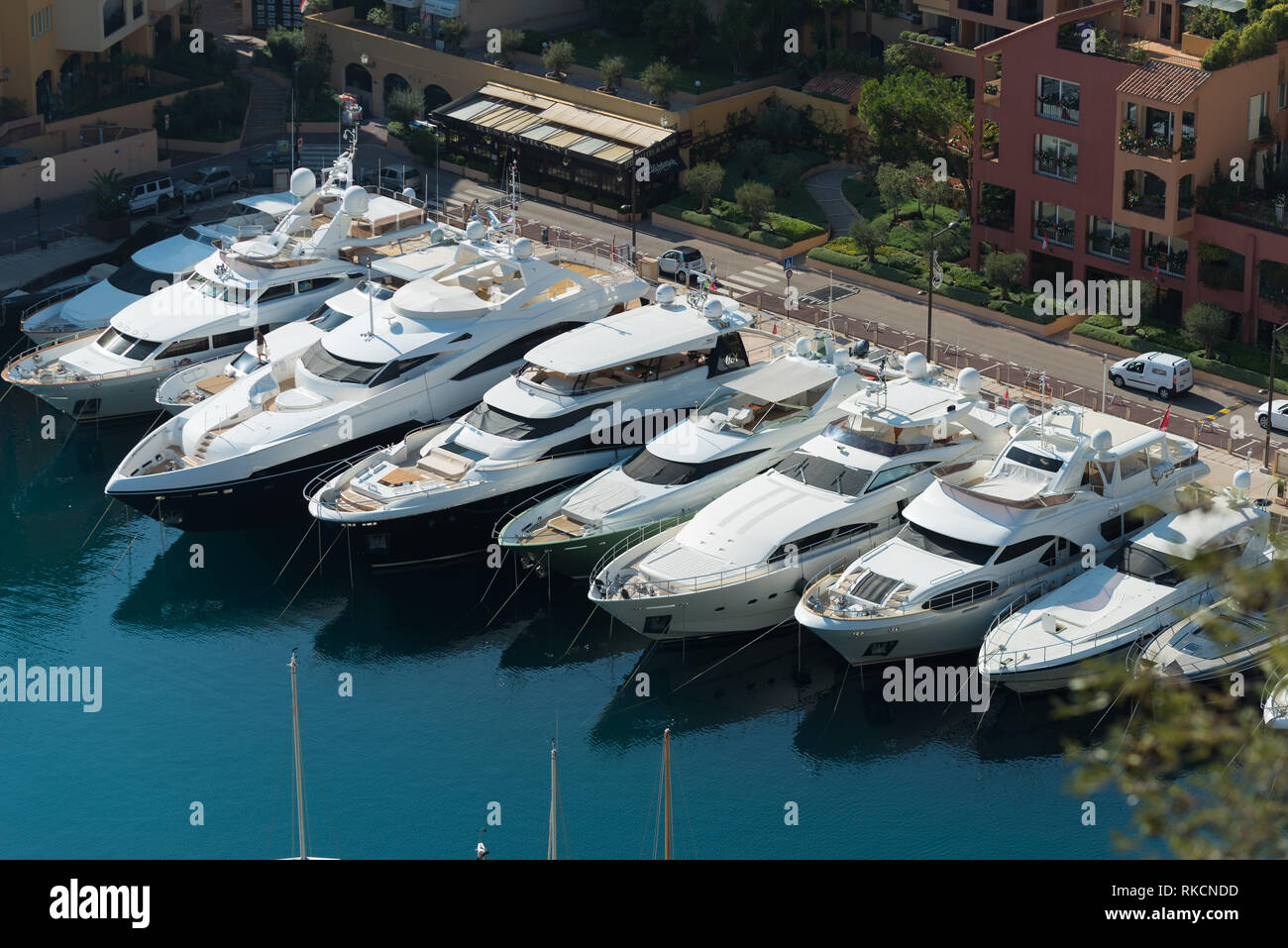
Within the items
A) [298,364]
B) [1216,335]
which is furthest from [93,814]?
[1216,335]

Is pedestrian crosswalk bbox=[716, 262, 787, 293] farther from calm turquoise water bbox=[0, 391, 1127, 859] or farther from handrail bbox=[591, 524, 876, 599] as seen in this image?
handrail bbox=[591, 524, 876, 599]

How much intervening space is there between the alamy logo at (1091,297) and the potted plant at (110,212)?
34.2m

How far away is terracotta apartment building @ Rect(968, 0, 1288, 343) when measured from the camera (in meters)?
60.9

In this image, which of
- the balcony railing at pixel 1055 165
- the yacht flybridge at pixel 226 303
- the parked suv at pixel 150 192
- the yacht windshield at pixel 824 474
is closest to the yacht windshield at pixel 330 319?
the yacht flybridge at pixel 226 303

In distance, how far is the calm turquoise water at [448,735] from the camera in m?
41.9

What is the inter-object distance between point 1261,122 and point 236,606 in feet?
118

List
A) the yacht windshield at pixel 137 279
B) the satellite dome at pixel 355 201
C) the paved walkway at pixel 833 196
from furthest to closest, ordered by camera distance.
A: the paved walkway at pixel 833 196 → the yacht windshield at pixel 137 279 → the satellite dome at pixel 355 201

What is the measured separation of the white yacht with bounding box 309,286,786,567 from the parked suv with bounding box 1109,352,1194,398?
464 inches

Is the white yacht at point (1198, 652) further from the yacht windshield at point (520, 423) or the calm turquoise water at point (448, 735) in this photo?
the yacht windshield at point (520, 423)

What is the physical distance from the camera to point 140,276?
216 feet

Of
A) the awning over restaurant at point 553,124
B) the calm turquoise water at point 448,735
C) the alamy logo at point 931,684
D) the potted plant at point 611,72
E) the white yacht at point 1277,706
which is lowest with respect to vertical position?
the calm turquoise water at point 448,735

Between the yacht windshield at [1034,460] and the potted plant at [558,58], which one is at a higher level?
the potted plant at [558,58]

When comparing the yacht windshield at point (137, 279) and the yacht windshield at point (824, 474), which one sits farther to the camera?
the yacht windshield at point (137, 279)

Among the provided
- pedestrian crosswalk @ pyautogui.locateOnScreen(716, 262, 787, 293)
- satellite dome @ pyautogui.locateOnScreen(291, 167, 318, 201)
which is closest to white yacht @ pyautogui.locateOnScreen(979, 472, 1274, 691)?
pedestrian crosswalk @ pyautogui.locateOnScreen(716, 262, 787, 293)
